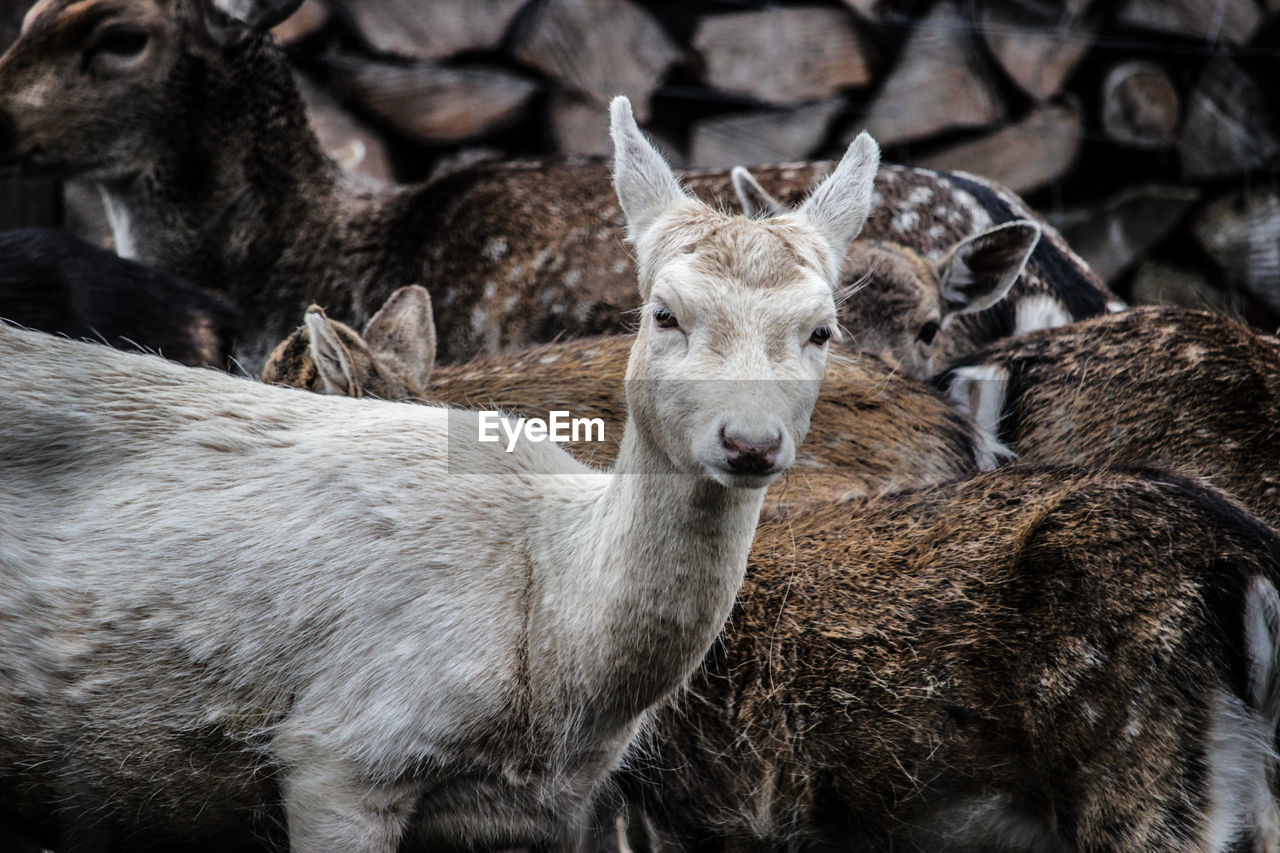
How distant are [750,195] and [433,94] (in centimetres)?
319

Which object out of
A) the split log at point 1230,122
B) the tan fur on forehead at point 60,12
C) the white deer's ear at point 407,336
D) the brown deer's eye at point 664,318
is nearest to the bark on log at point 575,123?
the tan fur on forehead at point 60,12

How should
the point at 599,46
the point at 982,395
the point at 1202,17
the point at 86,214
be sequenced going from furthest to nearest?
the point at 1202,17, the point at 599,46, the point at 86,214, the point at 982,395

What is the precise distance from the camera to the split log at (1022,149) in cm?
811

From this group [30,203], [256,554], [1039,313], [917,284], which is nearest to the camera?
[256,554]

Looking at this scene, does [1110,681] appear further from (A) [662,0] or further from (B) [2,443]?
(A) [662,0]

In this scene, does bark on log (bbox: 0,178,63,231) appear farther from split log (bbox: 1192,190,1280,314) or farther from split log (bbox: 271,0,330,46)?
split log (bbox: 1192,190,1280,314)

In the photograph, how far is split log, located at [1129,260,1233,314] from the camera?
8.17 metres

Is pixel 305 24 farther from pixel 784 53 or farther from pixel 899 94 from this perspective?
pixel 899 94

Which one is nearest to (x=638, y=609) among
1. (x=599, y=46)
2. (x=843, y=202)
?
(x=843, y=202)

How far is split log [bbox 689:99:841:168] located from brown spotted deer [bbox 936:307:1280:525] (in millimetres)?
3533

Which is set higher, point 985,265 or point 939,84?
point 939,84

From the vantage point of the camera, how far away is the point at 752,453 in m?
2.40

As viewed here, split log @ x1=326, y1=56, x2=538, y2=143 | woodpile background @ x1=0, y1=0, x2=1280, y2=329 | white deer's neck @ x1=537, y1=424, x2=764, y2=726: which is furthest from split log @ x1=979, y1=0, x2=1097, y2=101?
white deer's neck @ x1=537, y1=424, x2=764, y2=726

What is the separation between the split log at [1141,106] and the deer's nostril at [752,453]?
21.5ft
